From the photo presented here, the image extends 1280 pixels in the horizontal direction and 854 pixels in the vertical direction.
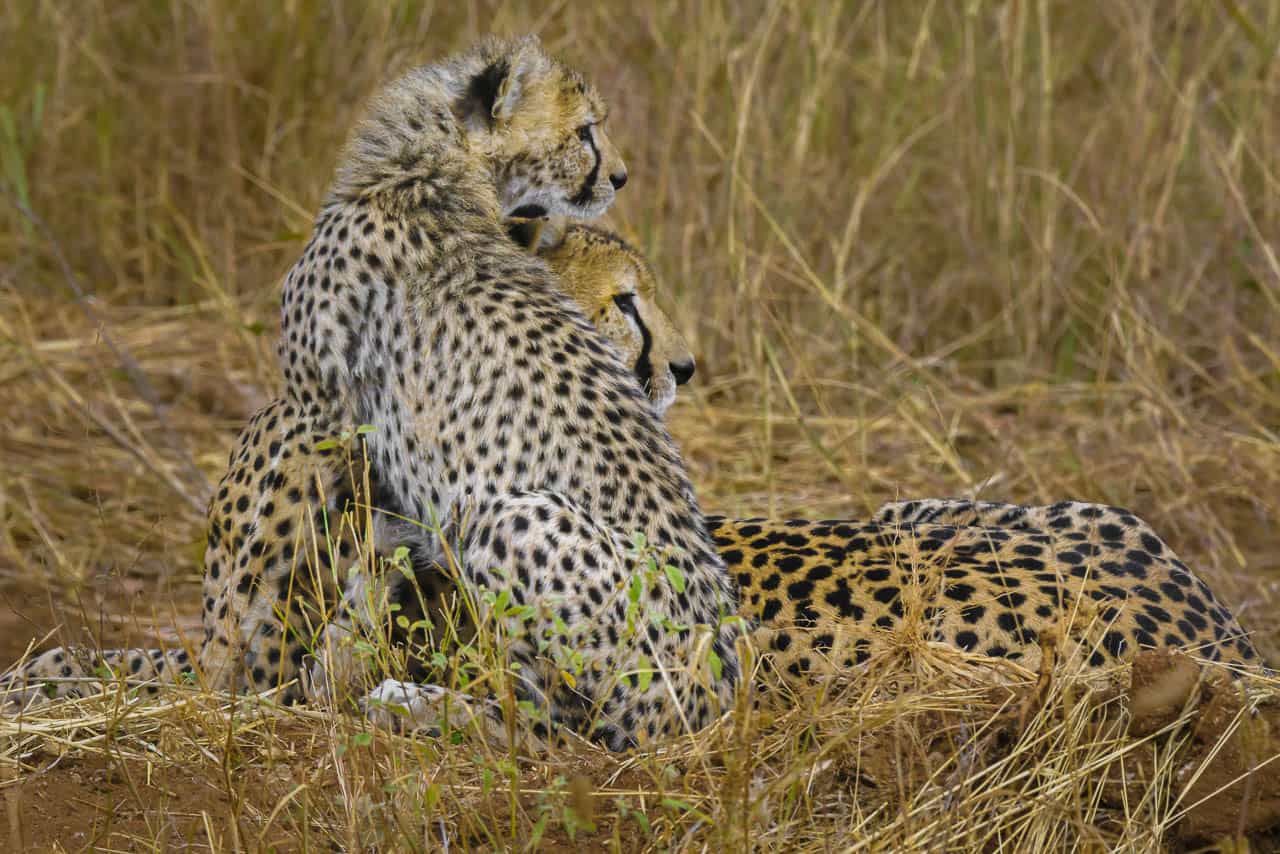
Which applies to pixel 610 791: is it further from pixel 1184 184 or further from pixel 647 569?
pixel 1184 184

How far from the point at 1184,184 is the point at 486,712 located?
149 inches

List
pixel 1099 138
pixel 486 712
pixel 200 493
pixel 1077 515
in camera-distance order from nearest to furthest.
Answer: pixel 486 712 < pixel 1077 515 < pixel 200 493 < pixel 1099 138

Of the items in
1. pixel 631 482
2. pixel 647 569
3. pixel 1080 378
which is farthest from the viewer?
pixel 1080 378

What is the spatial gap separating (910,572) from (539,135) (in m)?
1.18

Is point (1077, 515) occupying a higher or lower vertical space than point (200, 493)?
higher

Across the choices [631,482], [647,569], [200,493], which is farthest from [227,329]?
[647,569]

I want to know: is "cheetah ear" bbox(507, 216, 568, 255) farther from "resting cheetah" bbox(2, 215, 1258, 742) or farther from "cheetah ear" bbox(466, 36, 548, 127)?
"cheetah ear" bbox(466, 36, 548, 127)

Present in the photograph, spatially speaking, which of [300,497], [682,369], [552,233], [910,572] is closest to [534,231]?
[552,233]

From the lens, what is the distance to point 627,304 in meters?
3.50

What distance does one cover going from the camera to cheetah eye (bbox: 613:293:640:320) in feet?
11.5

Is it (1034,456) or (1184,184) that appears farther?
(1184,184)

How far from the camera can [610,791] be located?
2.51 meters

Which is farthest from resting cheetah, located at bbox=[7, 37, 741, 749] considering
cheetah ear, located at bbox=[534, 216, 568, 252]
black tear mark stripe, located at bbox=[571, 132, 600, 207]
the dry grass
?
the dry grass

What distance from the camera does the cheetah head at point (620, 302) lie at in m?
3.46
